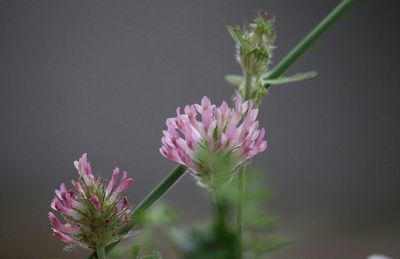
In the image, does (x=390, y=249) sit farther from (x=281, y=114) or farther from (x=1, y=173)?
(x=1, y=173)

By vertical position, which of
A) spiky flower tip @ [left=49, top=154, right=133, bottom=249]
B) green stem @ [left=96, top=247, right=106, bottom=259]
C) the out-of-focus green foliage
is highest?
spiky flower tip @ [left=49, top=154, right=133, bottom=249]

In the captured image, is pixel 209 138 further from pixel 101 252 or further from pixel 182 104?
pixel 182 104

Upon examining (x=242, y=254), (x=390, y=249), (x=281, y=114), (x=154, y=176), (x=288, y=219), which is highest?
(x=281, y=114)

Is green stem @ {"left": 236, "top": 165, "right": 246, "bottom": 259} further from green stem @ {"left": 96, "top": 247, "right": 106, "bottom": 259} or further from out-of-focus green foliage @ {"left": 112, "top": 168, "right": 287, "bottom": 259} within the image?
green stem @ {"left": 96, "top": 247, "right": 106, "bottom": 259}

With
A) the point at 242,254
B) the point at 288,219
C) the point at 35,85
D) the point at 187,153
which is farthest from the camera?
the point at 288,219

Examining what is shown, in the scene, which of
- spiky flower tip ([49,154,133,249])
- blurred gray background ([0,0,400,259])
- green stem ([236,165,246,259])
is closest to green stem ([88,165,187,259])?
spiky flower tip ([49,154,133,249])

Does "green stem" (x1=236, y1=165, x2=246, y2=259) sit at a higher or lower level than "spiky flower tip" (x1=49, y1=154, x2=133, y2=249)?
lower

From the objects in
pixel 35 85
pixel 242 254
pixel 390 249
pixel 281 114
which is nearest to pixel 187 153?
pixel 242 254
